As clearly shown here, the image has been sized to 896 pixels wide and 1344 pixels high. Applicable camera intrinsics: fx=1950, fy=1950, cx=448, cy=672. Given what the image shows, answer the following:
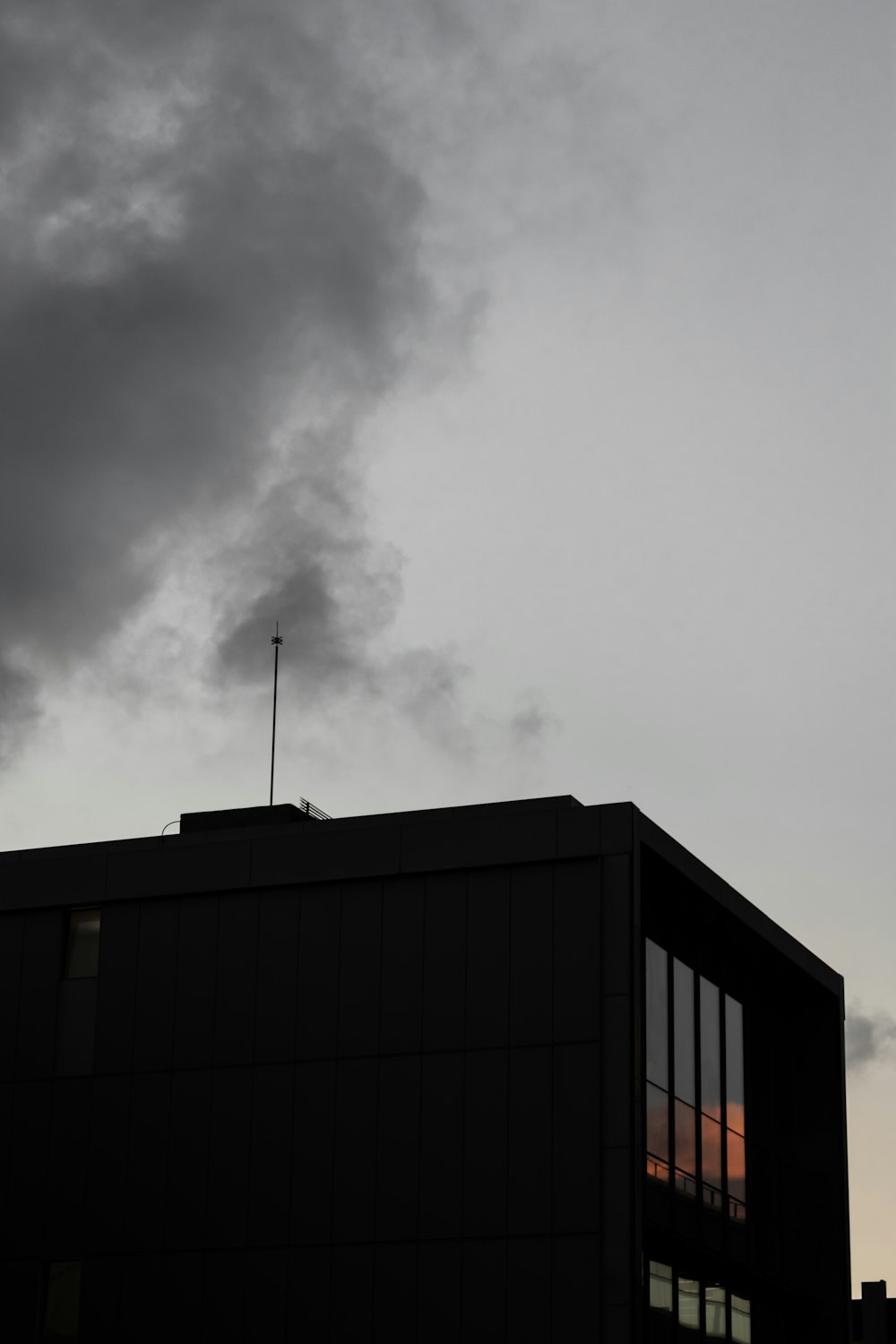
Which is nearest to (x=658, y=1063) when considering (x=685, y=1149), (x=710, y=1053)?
(x=685, y=1149)

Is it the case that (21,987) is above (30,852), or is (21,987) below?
below

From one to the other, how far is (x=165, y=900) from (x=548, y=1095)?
9194 mm

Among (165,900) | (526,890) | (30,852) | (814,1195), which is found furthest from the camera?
(814,1195)

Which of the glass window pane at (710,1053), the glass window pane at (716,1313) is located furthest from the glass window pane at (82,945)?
the glass window pane at (716,1313)

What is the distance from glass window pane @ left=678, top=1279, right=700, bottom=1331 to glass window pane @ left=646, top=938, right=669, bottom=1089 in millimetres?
3987

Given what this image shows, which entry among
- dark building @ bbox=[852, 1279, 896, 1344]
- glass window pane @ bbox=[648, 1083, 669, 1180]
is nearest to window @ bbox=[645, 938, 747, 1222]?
glass window pane @ bbox=[648, 1083, 669, 1180]

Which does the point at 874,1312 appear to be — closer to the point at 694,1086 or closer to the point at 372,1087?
A: the point at 694,1086

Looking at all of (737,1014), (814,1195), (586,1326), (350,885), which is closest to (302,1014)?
(350,885)

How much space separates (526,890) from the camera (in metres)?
37.0

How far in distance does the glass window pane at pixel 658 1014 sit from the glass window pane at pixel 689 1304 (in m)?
3.99

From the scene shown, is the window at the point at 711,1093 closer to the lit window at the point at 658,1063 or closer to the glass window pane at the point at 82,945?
the lit window at the point at 658,1063

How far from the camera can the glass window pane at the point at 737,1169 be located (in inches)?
1662

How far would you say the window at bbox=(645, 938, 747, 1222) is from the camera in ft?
127

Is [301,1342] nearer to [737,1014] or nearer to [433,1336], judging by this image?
[433,1336]
